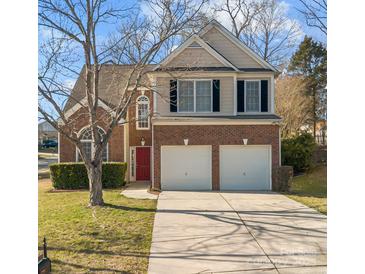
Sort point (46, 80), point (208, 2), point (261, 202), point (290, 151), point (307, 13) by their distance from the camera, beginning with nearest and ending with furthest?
point (307, 13)
point (46, 80)
point (208, 2)
point (261, 202)
point (290, 151)

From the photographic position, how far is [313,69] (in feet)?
31.7

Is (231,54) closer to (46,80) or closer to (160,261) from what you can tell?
(46,80)

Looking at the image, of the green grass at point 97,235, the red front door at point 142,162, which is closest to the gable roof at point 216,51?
the red front door at point 142,162

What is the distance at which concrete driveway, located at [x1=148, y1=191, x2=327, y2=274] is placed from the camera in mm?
4629

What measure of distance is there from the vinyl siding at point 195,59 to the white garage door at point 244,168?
363cm

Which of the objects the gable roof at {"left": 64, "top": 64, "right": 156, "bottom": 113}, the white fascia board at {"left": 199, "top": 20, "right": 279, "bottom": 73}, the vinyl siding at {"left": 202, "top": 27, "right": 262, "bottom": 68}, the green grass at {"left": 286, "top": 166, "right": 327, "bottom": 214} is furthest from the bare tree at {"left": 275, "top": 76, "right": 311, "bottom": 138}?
the gable roof at {"left": 64, "top": 64, "right": 156, "bottom": 113}

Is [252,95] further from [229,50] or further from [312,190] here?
[312,190]

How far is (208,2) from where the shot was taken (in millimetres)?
8367

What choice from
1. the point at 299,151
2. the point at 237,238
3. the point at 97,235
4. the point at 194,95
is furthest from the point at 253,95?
the point at 97,235

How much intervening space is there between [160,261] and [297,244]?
8.62 feet

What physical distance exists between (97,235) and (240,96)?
9041 millimetres
